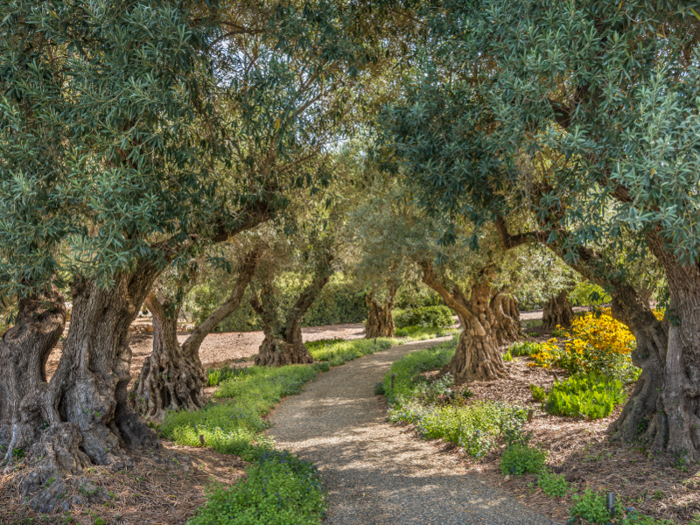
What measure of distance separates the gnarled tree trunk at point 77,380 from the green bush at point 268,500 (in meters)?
1.43

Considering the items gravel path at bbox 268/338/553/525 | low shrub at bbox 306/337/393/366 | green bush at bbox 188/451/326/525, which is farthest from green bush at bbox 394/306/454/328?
green bush at bbox 188/451/326/525

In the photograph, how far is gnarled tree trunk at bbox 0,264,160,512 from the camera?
4.98 meters

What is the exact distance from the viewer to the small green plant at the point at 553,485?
4856 mm

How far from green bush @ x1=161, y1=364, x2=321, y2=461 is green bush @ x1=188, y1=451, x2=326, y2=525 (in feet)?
4.46

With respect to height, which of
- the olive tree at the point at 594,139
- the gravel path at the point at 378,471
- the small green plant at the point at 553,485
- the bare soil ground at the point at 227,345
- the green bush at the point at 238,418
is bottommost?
the gravel path at the point at 378,471

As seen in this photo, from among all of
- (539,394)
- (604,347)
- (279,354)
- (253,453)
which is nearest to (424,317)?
(279,354)

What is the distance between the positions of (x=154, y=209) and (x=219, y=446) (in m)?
4.06

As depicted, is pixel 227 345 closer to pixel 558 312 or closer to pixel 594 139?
pixel 558 312

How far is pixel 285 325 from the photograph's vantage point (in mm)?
14578

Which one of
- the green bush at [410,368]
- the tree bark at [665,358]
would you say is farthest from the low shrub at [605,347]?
the tree bark at [665,358]

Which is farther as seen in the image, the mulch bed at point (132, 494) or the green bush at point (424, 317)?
the green bush at point (424, 317)

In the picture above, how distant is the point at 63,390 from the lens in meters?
5.26

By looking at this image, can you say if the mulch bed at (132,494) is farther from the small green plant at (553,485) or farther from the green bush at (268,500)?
the small green plant at (553,485)

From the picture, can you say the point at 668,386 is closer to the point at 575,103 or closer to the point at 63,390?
the point at 575,103
